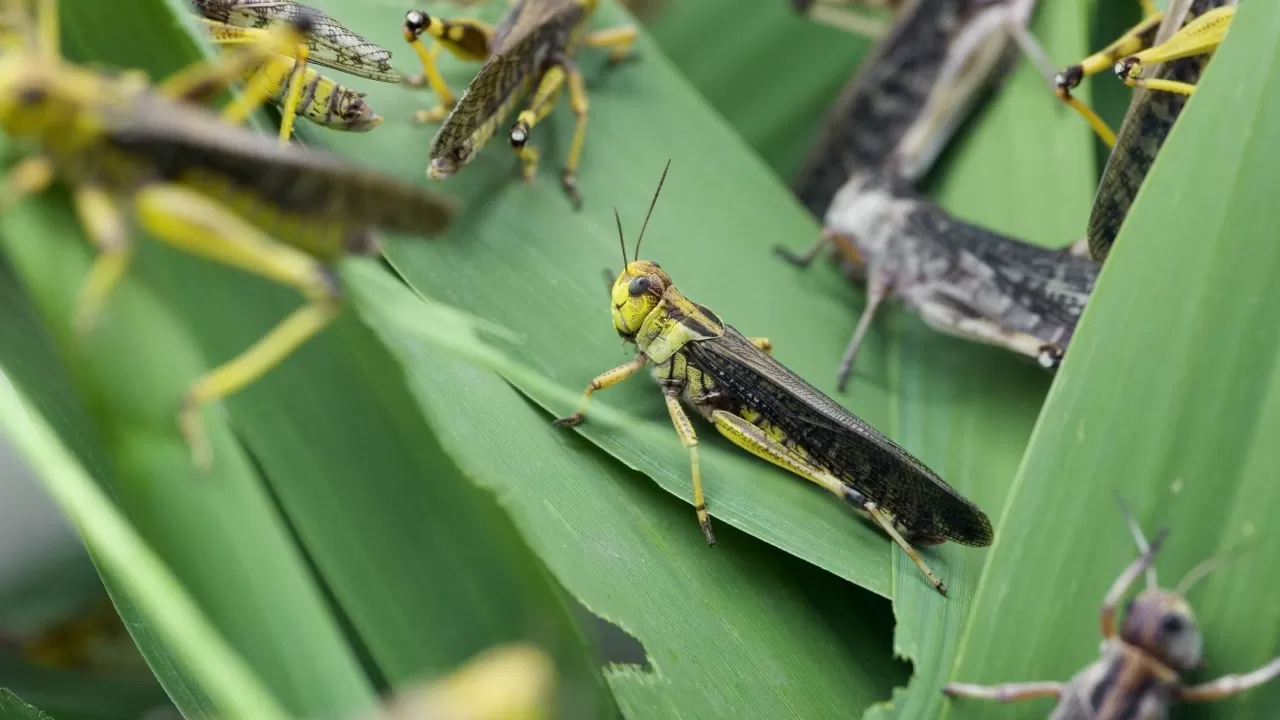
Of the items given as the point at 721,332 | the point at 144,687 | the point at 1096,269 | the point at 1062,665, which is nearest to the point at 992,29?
the point at 1096,269

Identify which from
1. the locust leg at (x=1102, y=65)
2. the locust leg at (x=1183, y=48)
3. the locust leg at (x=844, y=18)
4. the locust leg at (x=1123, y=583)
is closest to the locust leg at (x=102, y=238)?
the locust leg at (x=1123, y=583)

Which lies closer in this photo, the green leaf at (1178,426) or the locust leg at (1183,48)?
the green leaf at (1178,426)

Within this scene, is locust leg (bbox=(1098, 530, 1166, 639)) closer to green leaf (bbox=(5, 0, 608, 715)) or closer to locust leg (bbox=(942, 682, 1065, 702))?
locust leg (bbox=(942, 682, 1065, 702))

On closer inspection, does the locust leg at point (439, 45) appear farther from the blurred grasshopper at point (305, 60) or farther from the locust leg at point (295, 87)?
the locust leg at point (295, 87)

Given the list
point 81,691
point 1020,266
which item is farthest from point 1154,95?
point 81,691

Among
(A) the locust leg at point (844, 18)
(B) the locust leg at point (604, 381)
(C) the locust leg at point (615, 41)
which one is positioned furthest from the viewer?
(A) the locust leg at point (844, 18)

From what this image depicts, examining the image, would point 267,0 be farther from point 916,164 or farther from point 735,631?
point 916,164

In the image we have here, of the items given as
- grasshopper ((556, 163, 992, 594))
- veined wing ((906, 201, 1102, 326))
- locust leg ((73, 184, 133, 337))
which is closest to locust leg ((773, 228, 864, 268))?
veined wing ((906, 201, 1102, 326))
